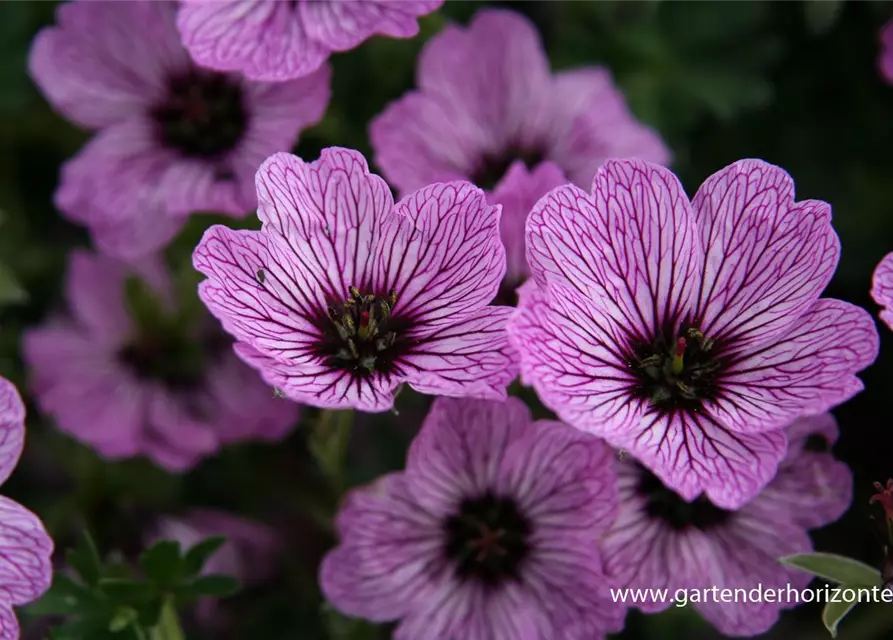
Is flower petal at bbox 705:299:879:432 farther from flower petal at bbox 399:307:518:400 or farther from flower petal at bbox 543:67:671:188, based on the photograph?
flower petal at bbox 543:67:671:188

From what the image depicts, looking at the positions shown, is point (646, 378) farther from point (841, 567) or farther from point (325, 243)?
point (325, 243)

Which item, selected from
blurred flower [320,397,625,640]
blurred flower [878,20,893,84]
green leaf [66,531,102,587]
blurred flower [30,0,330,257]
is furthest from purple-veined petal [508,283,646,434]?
blurred flower [878,20,893,84]

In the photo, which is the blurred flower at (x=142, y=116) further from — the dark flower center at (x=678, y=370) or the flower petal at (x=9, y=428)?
the dark flower center at (x=678, y=370)

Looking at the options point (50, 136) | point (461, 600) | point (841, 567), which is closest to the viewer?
point (841, 567)

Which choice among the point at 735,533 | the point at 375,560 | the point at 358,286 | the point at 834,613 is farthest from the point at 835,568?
the point at 358,286

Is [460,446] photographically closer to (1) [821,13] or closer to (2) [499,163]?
(2) [499,163]

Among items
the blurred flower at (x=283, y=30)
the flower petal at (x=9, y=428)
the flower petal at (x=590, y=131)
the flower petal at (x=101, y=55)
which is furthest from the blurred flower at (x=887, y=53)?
the flower petal at (x=9, y=428)

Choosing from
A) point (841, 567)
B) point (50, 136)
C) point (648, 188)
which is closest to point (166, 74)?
point (50, 136)
